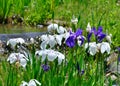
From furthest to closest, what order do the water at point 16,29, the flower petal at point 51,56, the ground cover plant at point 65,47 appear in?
the water at point 16,29 < the ground cover plant at point 65,47 < the flower petal at point 51,56

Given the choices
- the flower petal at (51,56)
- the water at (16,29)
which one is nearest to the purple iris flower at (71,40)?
the flower petal at (51,56)

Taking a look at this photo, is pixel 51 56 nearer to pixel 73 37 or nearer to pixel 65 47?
pixel 73 37

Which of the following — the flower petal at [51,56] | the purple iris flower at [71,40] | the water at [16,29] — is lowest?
the water at [16,29]

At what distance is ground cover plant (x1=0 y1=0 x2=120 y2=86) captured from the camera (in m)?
3.59

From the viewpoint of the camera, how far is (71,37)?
11.9 ft

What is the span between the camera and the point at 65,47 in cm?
445

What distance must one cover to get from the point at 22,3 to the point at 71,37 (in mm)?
4785

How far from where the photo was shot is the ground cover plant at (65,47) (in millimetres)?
3594

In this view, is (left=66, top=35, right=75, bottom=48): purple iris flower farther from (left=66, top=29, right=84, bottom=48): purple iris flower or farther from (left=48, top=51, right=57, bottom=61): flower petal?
(left=48, top=51, right=57, bottom=61): flower petal

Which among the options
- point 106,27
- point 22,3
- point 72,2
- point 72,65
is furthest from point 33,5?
point 72,65

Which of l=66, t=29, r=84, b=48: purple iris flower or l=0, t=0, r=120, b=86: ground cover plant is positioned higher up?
l=66, t=29, r=84, b=48: purple iris flower

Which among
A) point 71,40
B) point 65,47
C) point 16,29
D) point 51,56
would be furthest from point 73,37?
point 16,29

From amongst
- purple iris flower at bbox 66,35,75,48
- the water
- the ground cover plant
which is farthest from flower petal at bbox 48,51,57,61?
the water

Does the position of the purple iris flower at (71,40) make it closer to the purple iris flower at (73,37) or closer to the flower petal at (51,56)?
the purple iris flower at (73,37)
